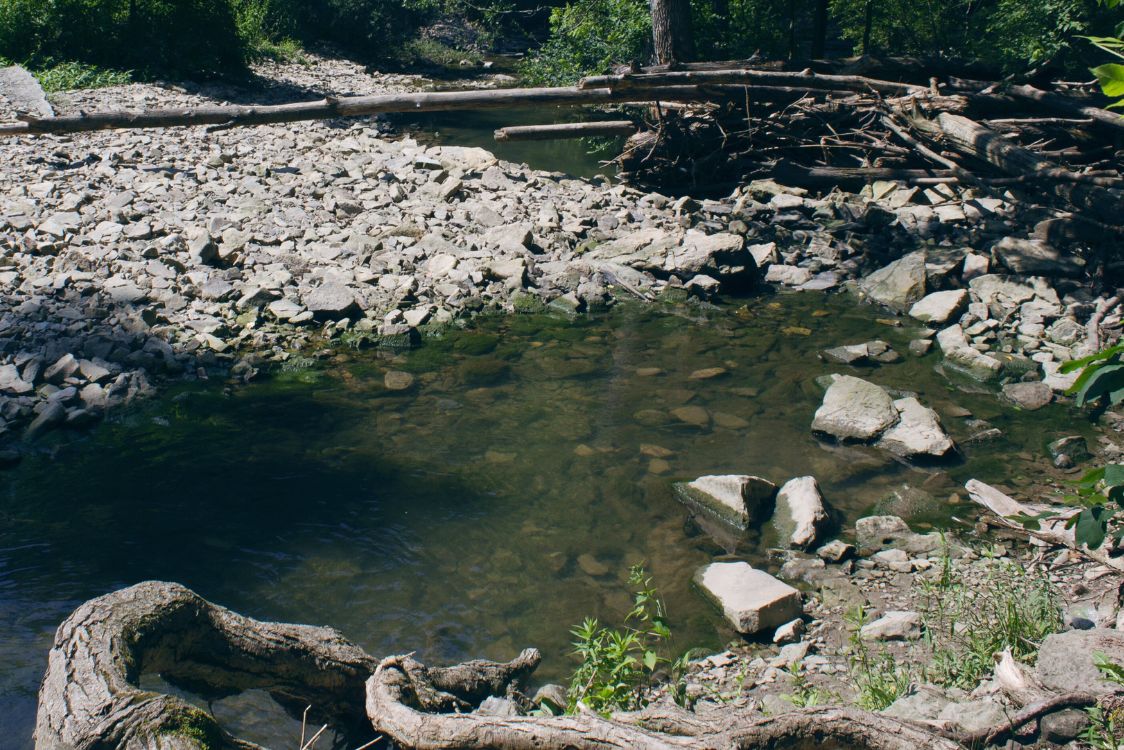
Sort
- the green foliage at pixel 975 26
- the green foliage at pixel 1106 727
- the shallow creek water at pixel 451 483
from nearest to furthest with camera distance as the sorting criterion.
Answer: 1. the green foliage at pixel 1106 727
2. the shallow creek water at pixel 451 483
3. the green foliage at pixel 975 26

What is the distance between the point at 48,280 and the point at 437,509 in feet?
14.6

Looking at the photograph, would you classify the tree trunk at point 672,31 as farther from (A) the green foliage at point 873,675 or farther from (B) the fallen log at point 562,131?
(A) the green foliage at point 873,675

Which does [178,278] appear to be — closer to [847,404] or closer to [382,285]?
[382,285]

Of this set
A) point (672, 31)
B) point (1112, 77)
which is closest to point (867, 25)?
point (672, 31)

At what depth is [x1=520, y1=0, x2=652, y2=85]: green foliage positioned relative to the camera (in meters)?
13.8

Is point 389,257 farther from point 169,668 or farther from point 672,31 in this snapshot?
point 169,668

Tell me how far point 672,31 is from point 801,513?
28.3ft

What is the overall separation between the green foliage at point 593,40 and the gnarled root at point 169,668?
39.6 ft

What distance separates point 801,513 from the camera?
5.05 metres

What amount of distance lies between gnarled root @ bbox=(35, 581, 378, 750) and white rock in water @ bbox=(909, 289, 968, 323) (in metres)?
6.37

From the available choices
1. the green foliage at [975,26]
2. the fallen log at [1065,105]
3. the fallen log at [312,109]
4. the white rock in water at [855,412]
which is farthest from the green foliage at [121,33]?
the white rock in water at [855,412]

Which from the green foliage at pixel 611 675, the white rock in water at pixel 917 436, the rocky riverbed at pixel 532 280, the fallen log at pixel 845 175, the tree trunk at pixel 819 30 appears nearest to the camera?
the green foliage at pixel 611 675

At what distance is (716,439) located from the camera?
6.13 metres

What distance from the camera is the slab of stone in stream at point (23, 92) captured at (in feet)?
39.6
